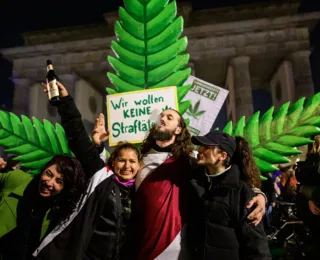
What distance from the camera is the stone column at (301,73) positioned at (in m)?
21.7

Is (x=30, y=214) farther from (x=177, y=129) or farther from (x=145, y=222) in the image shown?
(x=177, y=129)

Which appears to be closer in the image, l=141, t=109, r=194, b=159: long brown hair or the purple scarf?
the purple scarf

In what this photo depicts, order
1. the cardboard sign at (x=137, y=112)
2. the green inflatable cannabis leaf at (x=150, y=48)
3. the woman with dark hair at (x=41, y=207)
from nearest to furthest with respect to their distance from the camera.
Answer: the woman with dark hair at (x=41, y=207), the cardboard sign at (x=137, y=112), the green inflatable cannabis leaf at (x=150, y=48)

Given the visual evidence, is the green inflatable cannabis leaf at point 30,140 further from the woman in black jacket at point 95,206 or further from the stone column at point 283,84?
the stone column at point 283,84

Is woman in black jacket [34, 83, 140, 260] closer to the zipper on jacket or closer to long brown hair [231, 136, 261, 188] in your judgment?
the zipper on jacket

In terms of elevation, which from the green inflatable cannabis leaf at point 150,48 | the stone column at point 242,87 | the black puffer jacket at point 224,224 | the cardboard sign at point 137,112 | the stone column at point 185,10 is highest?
the stone column at point 185,10

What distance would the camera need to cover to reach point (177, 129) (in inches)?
115

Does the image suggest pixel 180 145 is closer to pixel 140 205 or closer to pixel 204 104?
pixel 140 205

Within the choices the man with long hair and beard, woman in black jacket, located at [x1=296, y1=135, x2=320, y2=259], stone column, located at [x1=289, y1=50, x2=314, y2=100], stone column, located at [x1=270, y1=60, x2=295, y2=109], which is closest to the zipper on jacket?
the man with long hair and beard

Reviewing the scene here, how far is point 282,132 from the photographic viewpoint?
3014 millimetres

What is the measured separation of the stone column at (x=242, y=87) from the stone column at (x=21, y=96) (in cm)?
1698

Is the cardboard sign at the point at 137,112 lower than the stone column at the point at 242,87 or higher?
lower

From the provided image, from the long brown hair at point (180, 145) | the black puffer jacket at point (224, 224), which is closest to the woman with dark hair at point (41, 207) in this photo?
the long brown hair at point (180, 145)

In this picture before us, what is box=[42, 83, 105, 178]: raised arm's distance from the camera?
8.32 feet
